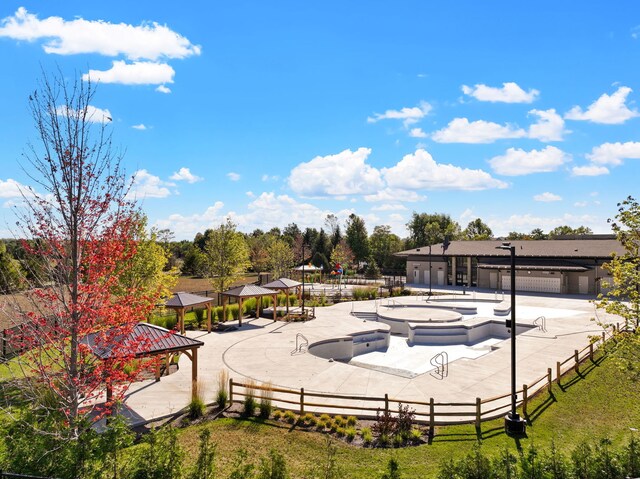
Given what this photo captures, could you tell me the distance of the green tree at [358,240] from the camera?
3241 inches

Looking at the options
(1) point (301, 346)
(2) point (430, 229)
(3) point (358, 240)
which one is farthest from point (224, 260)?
(2) point (430, 229)

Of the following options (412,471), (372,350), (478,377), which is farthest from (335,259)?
(412,471)

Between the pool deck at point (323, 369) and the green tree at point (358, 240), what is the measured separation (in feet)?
183

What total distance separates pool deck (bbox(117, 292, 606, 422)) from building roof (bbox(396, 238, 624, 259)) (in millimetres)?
20219

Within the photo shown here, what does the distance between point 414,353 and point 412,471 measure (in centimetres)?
1401

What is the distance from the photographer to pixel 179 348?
1384 cm

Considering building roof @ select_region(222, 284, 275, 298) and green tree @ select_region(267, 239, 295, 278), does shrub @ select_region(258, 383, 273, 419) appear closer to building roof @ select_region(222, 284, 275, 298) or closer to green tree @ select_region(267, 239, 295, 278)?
building roof @ select_region(222, 284, 275, 298)

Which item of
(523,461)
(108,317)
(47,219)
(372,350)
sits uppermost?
(47,219)

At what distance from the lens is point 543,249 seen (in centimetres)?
4794

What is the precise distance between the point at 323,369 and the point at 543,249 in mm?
40450

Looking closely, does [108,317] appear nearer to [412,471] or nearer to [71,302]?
[71,302]

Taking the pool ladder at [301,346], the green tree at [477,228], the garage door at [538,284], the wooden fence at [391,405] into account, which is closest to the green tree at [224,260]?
the pool ladder at [301,346]

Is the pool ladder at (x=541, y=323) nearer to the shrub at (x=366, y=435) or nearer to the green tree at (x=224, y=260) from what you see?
the shrub at (x=366, y=435)

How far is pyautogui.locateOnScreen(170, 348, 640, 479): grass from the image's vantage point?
390 inches
